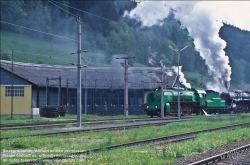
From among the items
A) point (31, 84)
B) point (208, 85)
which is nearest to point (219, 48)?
point (208, 85)

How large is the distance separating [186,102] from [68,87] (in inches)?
680

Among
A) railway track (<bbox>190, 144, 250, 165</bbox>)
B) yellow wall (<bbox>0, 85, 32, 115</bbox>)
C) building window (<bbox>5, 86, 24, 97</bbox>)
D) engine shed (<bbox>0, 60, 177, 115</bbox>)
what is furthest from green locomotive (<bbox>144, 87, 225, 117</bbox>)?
railway track (<bbox>190, 144, 250, 165</bbox>)

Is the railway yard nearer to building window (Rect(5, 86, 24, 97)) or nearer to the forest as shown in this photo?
building window (Rect(5, 86, 24, 97))

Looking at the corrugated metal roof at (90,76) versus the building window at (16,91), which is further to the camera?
the corrugated metal roof at (90,76)

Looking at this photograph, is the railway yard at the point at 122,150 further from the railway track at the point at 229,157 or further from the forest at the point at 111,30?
the forest at the point at 111,30

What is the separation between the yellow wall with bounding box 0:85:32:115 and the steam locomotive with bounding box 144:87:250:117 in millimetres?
15038

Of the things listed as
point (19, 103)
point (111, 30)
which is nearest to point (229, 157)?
point (19, 103)

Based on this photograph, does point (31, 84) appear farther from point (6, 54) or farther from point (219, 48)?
point (6, 54)

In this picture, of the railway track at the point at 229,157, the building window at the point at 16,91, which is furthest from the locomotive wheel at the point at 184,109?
the railway track at the point at 229,157

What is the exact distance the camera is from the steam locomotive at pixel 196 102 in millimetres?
52844

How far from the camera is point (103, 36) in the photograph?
101 metres

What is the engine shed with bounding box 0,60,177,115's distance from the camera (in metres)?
57.7

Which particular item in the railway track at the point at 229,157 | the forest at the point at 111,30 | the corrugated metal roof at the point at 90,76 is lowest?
the railway track at the point at 229,157

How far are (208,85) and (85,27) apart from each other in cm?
4355
